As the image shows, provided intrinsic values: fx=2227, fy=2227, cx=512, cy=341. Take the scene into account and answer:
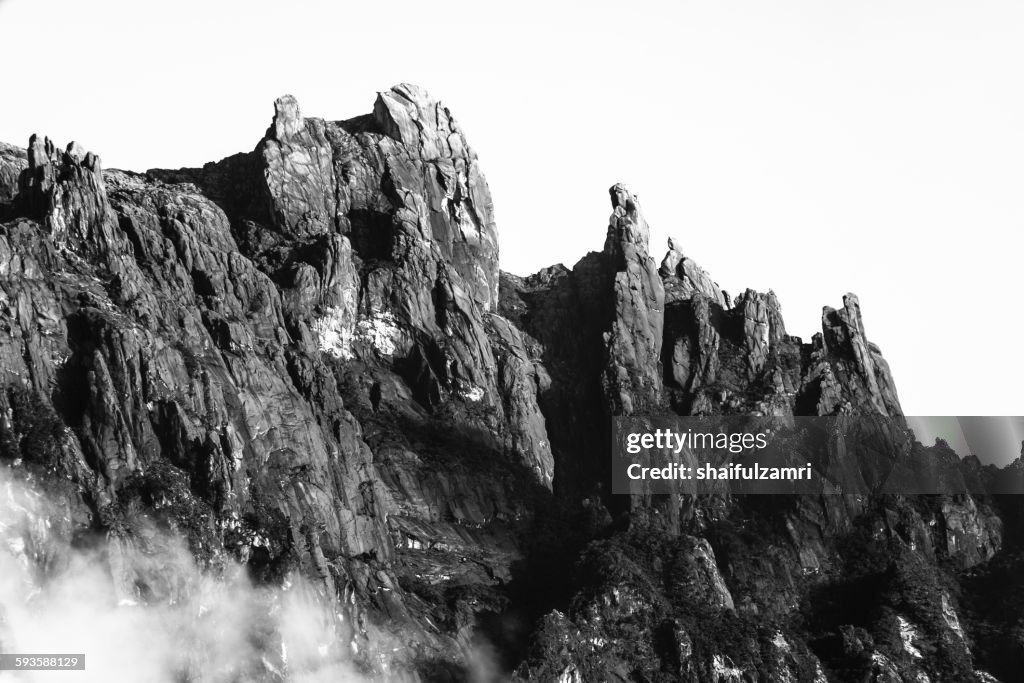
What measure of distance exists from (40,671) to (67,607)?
20.2ft

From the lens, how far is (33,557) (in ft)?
653

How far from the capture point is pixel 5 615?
19488cm

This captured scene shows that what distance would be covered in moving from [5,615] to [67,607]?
246 inches

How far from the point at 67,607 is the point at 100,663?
585 cm

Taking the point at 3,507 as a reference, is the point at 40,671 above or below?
below

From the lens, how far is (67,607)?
199125 mm

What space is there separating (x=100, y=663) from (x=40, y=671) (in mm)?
5538

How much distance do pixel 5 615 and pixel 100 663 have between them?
10088 mm

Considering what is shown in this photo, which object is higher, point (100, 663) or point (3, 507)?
point (3, 507)

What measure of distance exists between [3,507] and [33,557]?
531cm

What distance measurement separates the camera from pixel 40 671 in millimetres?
196875
